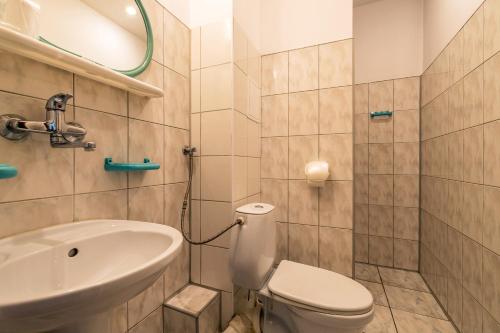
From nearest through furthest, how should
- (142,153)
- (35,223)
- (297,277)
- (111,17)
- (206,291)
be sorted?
(35,223), (111,17), (142,153), (297,277), (206,291)

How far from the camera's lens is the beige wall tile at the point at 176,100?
47.0 inches

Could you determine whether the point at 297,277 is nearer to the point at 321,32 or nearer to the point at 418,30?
the point at 321,32

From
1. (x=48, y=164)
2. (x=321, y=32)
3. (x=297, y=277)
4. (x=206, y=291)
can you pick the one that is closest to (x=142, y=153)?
(x=48, y=164)

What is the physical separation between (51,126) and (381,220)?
2409 mm

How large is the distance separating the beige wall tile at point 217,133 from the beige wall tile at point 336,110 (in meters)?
0.66

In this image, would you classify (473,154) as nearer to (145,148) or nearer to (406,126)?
(406,126)

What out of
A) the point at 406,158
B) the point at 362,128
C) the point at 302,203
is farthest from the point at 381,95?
the point at 302,203

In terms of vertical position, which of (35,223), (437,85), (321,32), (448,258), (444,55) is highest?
(321,32)

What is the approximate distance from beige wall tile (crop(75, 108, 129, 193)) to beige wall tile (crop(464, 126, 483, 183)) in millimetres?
1708

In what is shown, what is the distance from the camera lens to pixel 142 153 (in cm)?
105

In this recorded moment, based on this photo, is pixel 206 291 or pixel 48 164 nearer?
pixel 48 164

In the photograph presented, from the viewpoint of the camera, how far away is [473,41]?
1.15 meters

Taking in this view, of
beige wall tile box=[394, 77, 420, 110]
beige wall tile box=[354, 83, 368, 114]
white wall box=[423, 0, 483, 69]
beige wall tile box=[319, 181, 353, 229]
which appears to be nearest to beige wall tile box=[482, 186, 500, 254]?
beige wall tile box=[319, 181, 353, 229]

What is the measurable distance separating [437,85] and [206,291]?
6.95 ft
